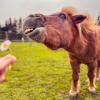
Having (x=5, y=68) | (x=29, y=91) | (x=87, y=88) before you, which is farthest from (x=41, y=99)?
(x=5, y=68)

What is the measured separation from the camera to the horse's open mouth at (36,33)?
9.21 ft

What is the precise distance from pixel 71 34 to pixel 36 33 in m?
0.82

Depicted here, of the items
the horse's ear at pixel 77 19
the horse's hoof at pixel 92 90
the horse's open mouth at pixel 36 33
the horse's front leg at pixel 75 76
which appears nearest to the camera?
the horse's open mouth at pixel 36 33

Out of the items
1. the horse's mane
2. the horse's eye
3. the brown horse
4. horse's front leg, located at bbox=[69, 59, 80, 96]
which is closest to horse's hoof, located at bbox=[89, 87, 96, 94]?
the brown horse

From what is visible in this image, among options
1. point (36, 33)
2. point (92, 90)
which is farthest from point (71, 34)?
point (92, 90)

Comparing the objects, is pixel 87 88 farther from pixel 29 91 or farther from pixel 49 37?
pixel 49 37

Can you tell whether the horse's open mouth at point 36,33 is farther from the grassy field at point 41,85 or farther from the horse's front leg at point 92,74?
the horse's front leg at point 92,74

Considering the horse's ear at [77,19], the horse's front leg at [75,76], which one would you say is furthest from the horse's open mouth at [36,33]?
the horse's front leg at [75,76]

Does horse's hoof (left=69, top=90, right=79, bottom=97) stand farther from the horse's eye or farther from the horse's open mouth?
the horse's open mouth

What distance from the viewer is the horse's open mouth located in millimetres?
2809

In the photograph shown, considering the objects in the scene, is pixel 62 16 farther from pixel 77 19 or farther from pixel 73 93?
pixel 73 93

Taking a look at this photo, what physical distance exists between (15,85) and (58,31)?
7.98 ft

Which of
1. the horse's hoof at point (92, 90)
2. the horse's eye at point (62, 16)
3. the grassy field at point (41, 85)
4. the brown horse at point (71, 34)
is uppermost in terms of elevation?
the horse's eye at point (62, 16)

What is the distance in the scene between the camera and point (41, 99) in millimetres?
4410
